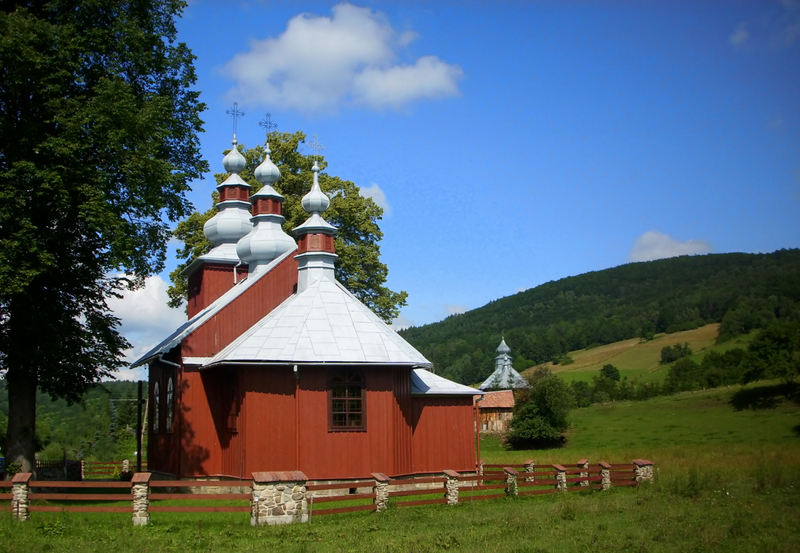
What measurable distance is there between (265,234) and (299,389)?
8.55 meters

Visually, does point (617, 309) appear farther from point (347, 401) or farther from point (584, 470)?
point (347, 401)

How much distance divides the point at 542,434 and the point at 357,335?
2527 centimetres

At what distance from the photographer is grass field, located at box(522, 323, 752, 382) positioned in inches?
3053

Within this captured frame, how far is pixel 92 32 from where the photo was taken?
17.9m

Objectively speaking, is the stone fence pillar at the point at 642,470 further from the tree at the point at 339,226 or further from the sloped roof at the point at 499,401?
the sloped roof at the point at 499,401

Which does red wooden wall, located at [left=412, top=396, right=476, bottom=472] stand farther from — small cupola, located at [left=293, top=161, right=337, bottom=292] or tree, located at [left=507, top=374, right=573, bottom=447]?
tree, located at [left=507, top=374, right=573, bottom=447]

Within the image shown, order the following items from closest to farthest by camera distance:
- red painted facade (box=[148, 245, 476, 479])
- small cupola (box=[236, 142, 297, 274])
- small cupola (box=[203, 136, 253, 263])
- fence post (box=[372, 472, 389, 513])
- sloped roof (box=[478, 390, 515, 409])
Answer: fence post (box=[372, 472, 389, 513]), red painted facade (box=[148, 245, 476, 479]), small cupola (box=[236, 142, 297, 274]), small cupola (box=[203, 136, 253, 263]), sloped roof (box=[478, 390, 515, 409])

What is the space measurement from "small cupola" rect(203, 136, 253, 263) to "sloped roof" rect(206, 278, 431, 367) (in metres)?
6.95

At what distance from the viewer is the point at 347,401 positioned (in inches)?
787

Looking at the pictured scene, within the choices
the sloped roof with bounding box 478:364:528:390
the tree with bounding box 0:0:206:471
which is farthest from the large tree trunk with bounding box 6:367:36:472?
the sloped roof with bounding box 478:364:528:390

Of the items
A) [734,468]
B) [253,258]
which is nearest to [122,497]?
[253,258]

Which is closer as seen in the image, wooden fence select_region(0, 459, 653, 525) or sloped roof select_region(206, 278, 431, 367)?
wooden fence select_region(0, 459, 653, 525)

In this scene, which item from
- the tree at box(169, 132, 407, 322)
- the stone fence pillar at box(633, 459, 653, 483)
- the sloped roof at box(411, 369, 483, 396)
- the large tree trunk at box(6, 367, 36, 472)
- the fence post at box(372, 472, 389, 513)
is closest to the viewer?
the fence post at box(372, 472, 389, 513)

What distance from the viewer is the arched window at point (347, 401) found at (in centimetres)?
1981
